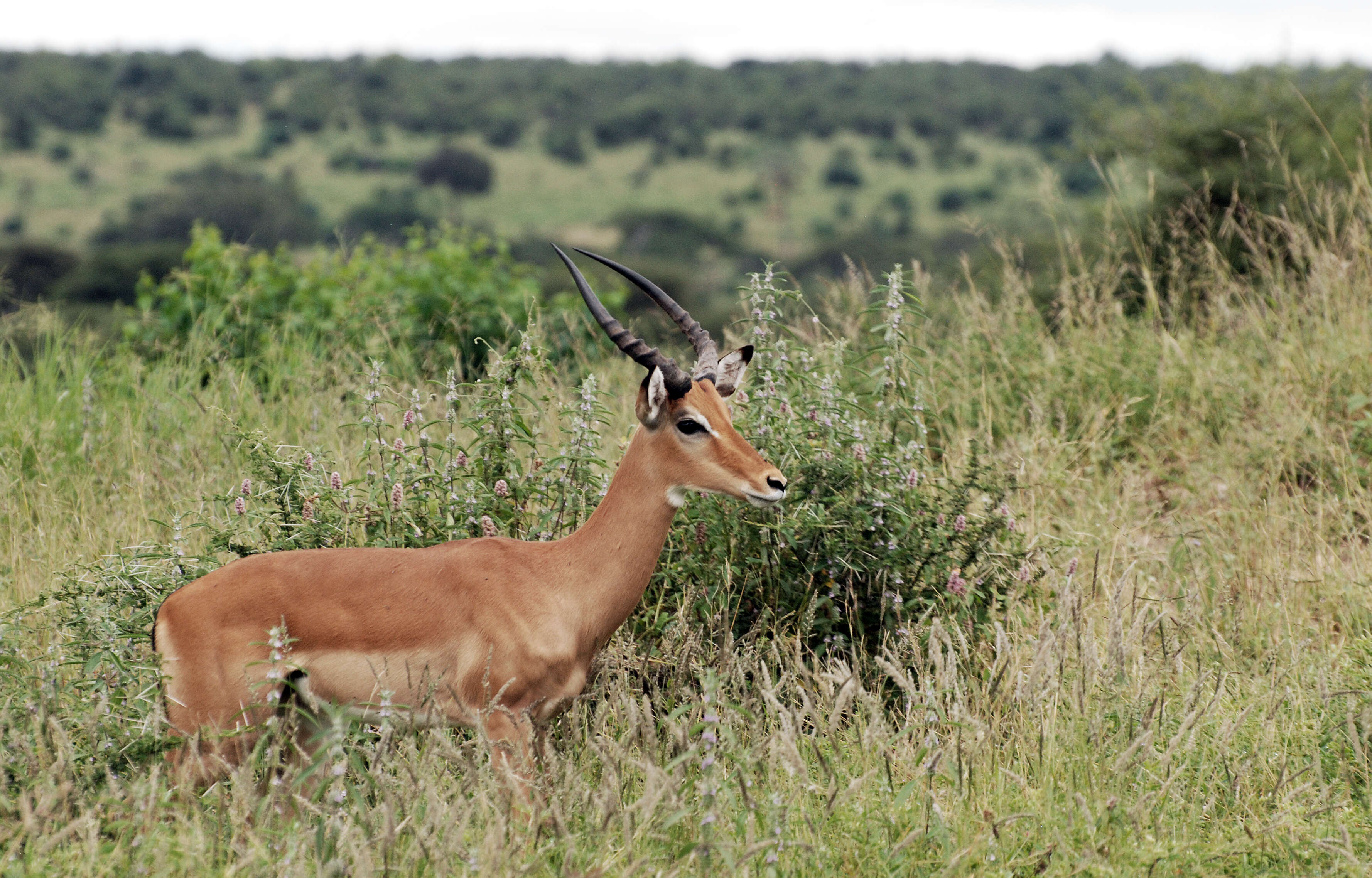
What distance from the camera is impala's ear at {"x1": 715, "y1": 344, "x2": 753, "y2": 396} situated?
171 inches

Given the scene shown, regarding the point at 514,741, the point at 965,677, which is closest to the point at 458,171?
the point at 965,677

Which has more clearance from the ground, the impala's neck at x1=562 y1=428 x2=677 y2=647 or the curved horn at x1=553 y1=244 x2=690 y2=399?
the curved horn at x1=553 y1=244 x2=690 y2=399

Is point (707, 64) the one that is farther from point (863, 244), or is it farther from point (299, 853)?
point (299, 853)

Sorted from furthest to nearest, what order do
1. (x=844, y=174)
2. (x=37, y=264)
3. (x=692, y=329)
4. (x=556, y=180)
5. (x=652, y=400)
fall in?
1. (x=556, y=180)
2. (x=844, y=174)
3. (x=37, y=264)
4. (x=692, y=329)
5. (x=652, y=400)

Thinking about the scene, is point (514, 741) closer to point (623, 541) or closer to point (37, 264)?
point (623, 541)

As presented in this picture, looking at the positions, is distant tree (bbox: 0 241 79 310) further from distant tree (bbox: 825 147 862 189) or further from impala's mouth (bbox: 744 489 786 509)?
impala's mouth (bbox: 744 489 786 509)

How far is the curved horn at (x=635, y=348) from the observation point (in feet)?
12.7

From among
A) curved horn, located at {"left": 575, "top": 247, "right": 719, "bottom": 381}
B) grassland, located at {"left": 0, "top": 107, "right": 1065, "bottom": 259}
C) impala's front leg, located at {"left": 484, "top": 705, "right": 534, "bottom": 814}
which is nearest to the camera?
impala's front leg, located at {"left": 484, "top": 705, "right": 534, "bottom": 814}

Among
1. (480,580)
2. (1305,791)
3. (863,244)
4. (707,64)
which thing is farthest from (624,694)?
(707,64)

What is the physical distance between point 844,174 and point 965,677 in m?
51.9

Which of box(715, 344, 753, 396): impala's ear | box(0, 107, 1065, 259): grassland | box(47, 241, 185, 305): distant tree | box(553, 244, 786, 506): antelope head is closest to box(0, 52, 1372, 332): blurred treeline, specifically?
box(47, 241, 185, 305): distant tree

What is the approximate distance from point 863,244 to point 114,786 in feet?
132

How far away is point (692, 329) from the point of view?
4.31 metres

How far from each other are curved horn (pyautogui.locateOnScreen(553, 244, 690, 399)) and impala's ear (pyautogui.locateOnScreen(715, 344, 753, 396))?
26 centimetres
